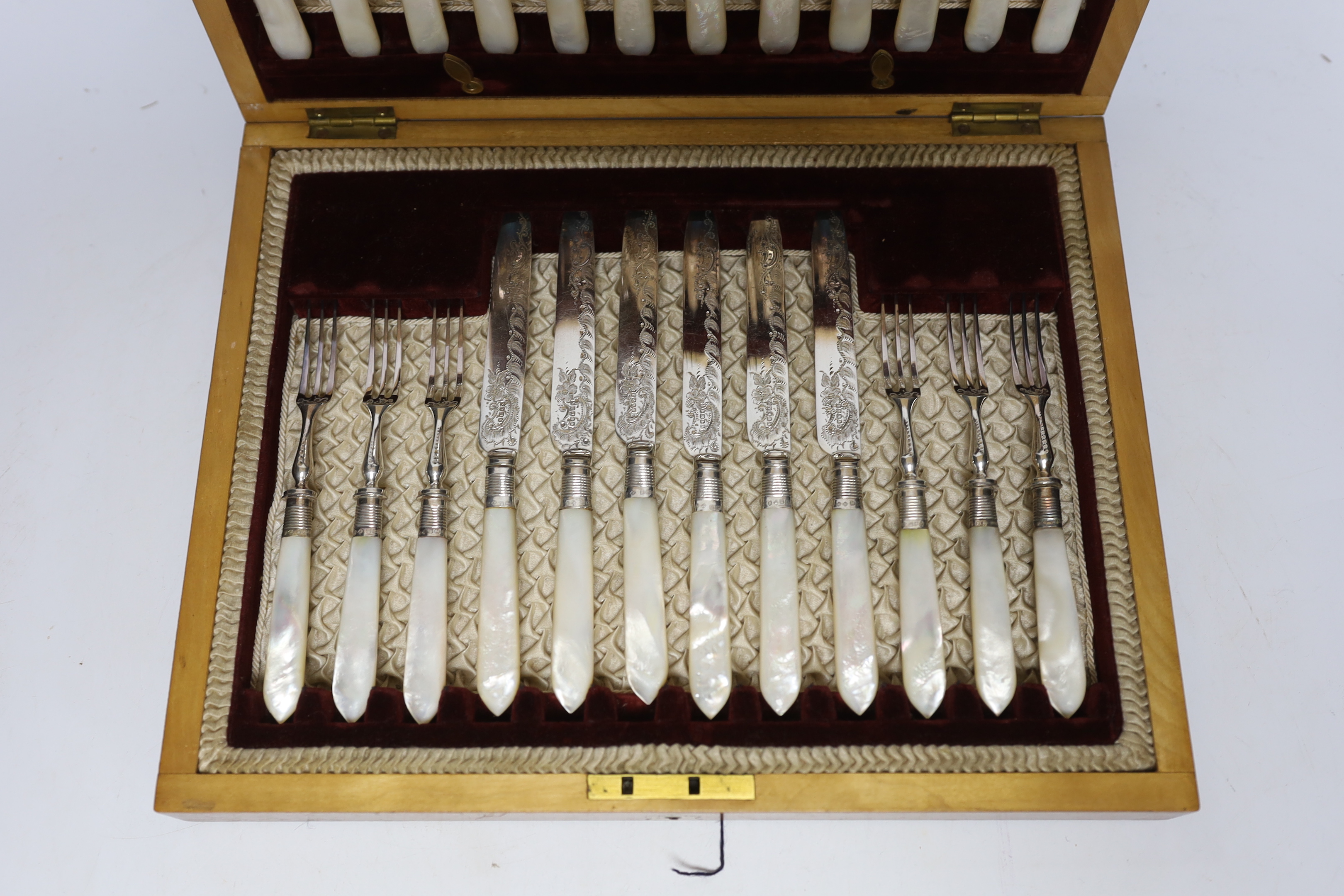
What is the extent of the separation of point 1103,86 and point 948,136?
24cm

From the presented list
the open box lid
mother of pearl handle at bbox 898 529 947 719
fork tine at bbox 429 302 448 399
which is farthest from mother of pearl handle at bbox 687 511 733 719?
the open box lid

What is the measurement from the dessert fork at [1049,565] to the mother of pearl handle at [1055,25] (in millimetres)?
391

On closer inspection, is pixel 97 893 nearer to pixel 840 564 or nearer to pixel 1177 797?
pixel 840 564

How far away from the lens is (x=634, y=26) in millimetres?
1302

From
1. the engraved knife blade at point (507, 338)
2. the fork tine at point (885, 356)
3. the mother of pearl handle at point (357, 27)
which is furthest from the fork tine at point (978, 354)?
the mother of pearl handle at point (357, 27)

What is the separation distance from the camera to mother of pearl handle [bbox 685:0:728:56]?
1.28 m

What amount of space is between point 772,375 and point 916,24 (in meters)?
0.56

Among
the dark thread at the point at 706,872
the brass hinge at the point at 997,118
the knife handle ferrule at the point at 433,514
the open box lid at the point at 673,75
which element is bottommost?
the dark thread at the point at 706,872

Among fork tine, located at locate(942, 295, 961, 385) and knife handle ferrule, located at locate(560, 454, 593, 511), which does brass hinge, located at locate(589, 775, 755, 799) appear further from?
fork tine, located at locate(942, 295, 961, 385)

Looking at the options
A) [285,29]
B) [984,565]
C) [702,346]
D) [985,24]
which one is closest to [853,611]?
[984,565]

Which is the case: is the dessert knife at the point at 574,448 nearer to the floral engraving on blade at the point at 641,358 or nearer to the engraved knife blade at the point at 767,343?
the floral engraving on blade at the point at 641,358

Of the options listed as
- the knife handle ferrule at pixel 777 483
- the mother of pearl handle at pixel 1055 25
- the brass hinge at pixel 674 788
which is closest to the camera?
the brass hinge at pixel 674 788

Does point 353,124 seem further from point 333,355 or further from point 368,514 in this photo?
point 368,514

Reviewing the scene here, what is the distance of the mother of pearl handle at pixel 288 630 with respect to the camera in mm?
1139
